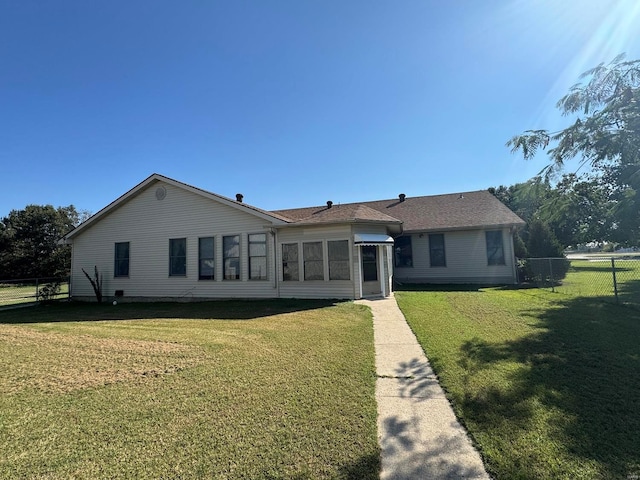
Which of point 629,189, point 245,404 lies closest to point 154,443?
point 245,404

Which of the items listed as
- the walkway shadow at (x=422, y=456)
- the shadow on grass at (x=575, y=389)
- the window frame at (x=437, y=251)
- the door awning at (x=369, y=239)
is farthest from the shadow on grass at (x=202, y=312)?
the window frame at (x=437, y=251)

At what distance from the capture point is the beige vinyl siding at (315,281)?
446 inches

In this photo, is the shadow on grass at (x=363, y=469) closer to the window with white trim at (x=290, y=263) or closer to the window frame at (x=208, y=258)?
Result: the window with white trim at (x=290, y=263)

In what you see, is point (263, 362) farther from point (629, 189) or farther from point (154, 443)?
point (629, 189)

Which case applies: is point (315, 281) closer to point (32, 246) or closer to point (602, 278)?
point (602, 278)

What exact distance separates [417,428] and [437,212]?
1615 cm

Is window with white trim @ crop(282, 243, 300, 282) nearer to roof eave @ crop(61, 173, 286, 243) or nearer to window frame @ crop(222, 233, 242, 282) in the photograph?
roof eave @ crop(61, 173, 286, 243)

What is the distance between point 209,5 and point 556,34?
9.39 meters

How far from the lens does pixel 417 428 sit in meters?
3.01

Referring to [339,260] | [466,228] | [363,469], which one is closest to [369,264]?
[339,260]

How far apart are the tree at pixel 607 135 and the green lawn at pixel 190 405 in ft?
29.3

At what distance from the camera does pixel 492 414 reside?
3.13 meters

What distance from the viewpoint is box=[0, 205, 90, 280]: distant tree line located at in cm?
3478

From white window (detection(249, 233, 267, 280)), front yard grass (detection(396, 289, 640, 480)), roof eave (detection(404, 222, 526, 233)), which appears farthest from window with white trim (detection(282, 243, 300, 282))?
roof eave (detection(404, 222, 526, 233))
